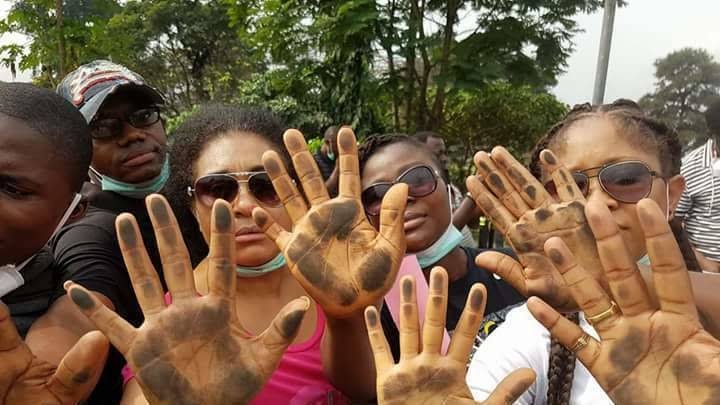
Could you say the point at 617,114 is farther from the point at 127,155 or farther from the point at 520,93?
the point at 520,93

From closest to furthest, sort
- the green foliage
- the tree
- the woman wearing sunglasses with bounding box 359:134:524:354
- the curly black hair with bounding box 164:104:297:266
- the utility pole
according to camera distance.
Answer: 1. the curly black hair with bounding box 164:104:297:266
2. the woman wearing sunglasses with bounding box 359:134:524:354
3. the utility pole
4. the tree
5. the green foliage

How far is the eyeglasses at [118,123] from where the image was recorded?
7.77 ft

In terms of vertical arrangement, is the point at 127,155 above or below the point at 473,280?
above

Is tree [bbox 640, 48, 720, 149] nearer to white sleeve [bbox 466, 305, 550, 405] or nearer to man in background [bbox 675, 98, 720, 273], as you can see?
man in background [bbox 675, 98, 720, 273]

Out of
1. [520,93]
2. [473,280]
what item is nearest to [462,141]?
[520,93]

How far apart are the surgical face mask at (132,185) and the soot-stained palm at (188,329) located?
116cm

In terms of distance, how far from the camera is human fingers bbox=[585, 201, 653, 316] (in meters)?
1.23

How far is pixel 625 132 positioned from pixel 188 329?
144 centimetres

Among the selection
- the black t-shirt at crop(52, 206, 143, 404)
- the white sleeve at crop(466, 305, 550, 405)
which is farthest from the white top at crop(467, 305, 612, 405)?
the black t-shirt at crop(52, 206, 143, 404)

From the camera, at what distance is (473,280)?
2.60 meters

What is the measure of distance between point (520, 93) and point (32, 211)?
50.5 ft

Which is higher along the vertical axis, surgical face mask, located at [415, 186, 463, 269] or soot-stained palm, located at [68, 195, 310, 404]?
soot-stained palm, located at [68, 195, 310, 404]

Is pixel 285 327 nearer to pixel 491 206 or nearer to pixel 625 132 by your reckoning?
pixel 491 206

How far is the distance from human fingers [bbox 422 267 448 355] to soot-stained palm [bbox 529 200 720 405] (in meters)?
0.20
